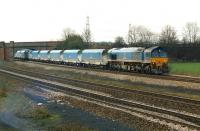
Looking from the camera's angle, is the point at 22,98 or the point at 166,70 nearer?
the point at 22,98

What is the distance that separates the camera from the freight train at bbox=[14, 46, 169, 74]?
150ft

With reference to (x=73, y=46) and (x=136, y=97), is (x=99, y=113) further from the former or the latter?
(x=73, y=46)

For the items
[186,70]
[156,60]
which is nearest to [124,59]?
[156,60]

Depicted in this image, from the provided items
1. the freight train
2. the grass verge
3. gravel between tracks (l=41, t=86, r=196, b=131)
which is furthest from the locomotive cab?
gravel between tracks (l=41, t=86, r=196, b=131)

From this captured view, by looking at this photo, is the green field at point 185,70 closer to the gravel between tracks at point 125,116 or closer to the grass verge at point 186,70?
the grass verge at point 186,70

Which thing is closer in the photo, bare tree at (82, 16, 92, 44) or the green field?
the green field

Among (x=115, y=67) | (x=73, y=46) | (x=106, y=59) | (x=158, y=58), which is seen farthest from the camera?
(x=73, y=46)

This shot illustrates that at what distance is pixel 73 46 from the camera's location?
349 ft

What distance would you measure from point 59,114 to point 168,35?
3882 inches

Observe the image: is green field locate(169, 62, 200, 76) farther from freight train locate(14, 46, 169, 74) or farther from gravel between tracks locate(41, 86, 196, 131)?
gravel between tracks locate(41, 86, 196, 131)

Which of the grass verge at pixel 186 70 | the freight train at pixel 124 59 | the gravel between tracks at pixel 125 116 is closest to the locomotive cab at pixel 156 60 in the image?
the freight train at pixel 124 59

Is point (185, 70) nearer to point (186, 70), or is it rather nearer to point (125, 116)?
point (186, 70)

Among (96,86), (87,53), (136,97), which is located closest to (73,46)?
(87,53)

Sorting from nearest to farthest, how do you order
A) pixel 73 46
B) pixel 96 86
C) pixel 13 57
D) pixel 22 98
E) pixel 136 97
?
pixel 136 97 → pixel 22 98 → pixel 96 86 → pixel 73 46 → pixel 13 57
